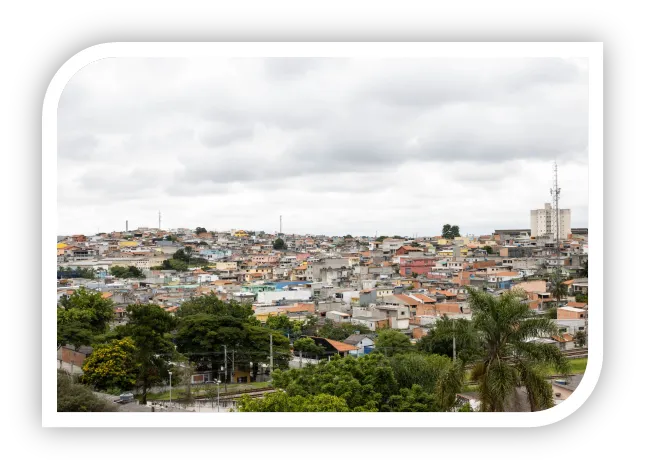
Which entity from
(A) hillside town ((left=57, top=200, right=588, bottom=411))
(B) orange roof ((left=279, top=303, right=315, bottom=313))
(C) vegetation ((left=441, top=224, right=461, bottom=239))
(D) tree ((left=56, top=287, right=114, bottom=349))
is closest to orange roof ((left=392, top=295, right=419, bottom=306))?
(A) hillside town ((left=57, top=200, right=588, bottom=411))

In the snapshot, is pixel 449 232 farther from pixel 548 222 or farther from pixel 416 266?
pixel 548 222

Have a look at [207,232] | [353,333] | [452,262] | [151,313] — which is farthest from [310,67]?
[452,262]

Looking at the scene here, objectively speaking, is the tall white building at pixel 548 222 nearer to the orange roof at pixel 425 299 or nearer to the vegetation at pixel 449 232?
the vegetation at pixel 449 232

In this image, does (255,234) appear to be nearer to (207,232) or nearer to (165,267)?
(207,232)

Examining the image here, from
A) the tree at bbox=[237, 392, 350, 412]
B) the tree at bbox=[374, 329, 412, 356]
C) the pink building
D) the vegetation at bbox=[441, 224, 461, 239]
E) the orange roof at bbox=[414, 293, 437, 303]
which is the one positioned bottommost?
the tree at bbox=[374, 329, 412, 356]

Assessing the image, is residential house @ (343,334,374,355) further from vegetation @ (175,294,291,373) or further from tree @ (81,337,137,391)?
tree @ (81,337,137,391)

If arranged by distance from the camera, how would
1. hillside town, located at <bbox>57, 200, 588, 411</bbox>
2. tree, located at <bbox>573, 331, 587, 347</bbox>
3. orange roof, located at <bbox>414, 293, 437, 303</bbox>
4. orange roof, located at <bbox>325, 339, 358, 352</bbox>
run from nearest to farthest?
hillside town, located at <bbox>57, 200, 588, 411</bbox> < tree, located at <bbox>573, 331, 587, 347</bbox> < orange roof, located at <bbox>325, 339, 358, 352</bbox> < orange roof, located at <bbox>414, 293, 437, 303</bbox>

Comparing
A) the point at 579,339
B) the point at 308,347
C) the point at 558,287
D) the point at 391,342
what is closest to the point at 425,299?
the point at 558,287
